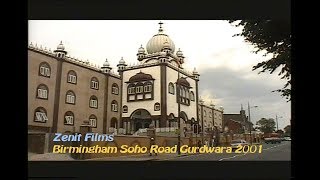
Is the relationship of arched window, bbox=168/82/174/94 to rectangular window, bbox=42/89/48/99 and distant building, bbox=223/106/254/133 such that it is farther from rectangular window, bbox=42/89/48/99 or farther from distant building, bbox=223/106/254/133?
rectangular window, bbox=42/89/48/99

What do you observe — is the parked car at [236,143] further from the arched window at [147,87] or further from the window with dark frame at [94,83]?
the window with dark frame at [94,83]

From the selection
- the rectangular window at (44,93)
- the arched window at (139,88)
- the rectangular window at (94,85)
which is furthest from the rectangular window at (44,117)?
the arched window at (139,88)

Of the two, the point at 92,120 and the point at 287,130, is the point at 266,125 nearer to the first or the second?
the point at 287,130

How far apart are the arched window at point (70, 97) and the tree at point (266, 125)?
201 inches

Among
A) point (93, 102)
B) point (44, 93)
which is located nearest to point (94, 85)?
point (93, 102)

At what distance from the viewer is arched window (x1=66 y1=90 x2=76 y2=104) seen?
980cm

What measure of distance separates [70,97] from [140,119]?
2.00m

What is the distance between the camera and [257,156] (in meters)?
9.30

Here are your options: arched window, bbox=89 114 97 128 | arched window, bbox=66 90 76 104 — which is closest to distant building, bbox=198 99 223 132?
arched window, bbox=89 114 97 128

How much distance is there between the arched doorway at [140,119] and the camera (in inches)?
387

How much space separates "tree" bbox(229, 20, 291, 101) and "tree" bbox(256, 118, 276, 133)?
85 centimetres
